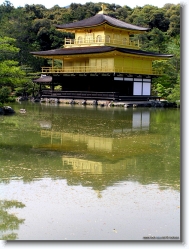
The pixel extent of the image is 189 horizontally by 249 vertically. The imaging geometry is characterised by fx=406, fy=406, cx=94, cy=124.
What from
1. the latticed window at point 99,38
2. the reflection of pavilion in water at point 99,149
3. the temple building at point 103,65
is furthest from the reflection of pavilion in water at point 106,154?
the latticed window at point 99,38

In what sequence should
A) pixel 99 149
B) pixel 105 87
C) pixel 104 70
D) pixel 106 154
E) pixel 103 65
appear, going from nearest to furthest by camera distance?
pixel 106 154
pixel 99 149
pixel 104 70
pixel 103 65
pixel 105 87

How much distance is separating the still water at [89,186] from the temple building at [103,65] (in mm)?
16147

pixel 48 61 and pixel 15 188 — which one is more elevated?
pixel 48 61

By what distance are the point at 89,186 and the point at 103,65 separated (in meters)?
22.9

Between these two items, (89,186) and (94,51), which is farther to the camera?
(94,51)

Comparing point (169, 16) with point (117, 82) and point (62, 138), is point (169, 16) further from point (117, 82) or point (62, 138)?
point (62, 138)

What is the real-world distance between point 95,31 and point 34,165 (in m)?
24.1

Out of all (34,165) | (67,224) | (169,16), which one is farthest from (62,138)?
(169,16)

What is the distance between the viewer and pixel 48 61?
3991 centimetres

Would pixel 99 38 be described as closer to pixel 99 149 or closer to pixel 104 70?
pixel 104 70

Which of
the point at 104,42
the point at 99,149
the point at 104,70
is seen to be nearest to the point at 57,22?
the point at 104,42

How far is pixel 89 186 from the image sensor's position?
6.50 m

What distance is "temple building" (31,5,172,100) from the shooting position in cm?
2798

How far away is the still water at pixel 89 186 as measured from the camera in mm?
4727
